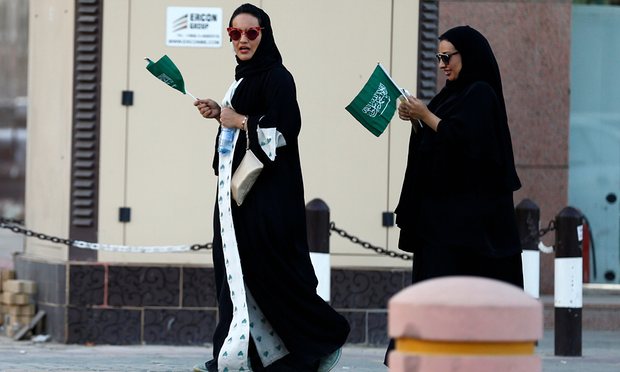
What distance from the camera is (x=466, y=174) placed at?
723cm

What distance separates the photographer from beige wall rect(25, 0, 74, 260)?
10.6 m

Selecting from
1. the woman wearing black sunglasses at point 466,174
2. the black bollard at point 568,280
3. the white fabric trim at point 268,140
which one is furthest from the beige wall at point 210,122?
the woman wearing black sunglasses at point 466,174

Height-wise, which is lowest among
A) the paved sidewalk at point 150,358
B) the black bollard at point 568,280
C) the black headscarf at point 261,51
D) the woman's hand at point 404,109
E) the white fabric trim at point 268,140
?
the paved sidewalk at point 150,358

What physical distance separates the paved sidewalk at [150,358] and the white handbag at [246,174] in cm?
170

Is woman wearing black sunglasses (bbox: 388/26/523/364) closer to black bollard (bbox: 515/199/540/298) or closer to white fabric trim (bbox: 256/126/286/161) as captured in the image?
white fabric trim (bbox: 256/126/286/161)

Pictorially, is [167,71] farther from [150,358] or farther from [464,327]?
[464,327]

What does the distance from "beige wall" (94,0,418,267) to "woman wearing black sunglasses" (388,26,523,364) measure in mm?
3232

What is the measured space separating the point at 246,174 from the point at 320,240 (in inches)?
87.5

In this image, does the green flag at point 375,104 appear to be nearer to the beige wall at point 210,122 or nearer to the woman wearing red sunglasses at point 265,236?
the woman wearing red sunglasses at point 265,236

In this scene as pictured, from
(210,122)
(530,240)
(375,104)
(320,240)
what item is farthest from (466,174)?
(210,122)

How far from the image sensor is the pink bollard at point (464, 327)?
4.73 metres

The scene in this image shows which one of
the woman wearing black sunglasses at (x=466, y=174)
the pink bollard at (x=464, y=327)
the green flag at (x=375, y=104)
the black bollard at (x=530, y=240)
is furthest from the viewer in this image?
the black bollard at (x=530, y=240)

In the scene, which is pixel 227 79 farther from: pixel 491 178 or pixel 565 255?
pixel 491 178

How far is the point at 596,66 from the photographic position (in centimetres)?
1280
